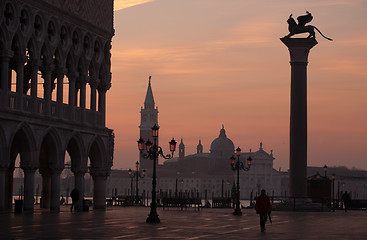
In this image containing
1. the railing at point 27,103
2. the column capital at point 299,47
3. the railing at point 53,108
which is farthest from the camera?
the column capital at point 299,47

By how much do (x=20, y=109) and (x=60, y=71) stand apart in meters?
5.01

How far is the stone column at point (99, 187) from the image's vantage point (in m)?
50.9

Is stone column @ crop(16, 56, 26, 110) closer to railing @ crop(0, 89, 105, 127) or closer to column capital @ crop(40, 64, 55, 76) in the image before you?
railing @ crop(0, 89, 105, 127)

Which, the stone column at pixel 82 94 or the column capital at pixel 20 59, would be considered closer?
the column capital at pixel 20 59

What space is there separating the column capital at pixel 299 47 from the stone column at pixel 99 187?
14.0 metres

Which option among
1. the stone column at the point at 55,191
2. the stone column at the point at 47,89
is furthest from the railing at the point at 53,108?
the stone column at the point at 55,191

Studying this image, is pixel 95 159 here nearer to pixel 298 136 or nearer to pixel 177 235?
pixel 298 136

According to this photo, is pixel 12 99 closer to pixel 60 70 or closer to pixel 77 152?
pixel 60 70

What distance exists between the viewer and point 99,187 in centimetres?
5141

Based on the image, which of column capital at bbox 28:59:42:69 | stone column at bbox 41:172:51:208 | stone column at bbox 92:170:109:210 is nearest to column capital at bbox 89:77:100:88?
stone column at bbox 92:170:109:210

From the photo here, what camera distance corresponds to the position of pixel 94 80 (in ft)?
164

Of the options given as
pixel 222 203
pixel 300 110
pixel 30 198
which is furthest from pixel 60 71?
pixel 222 203

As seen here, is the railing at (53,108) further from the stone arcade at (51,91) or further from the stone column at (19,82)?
the stone column at (19,82)

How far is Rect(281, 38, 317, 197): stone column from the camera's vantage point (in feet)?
182
